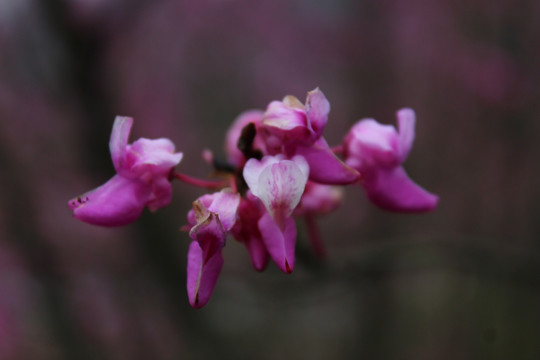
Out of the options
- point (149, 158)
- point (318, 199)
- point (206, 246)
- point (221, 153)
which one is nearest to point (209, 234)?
point (206, 246)

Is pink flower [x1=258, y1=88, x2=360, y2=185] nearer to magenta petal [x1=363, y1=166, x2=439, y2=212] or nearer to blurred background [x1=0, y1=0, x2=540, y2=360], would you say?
magenta petal [x1=363, y1=166, x2=439, y2=212]

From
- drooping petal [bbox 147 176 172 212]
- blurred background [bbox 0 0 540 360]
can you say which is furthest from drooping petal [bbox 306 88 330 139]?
blurred background [bbox 0 0 540 360]

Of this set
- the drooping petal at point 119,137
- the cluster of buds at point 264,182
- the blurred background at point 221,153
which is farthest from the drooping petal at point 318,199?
the drooping petal at point 119,137

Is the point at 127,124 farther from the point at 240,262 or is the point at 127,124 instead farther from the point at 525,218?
the point at 240,262

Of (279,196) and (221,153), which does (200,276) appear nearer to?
(279,196)

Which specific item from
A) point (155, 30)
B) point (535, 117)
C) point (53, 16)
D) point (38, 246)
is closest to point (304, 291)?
point (38, 246)
